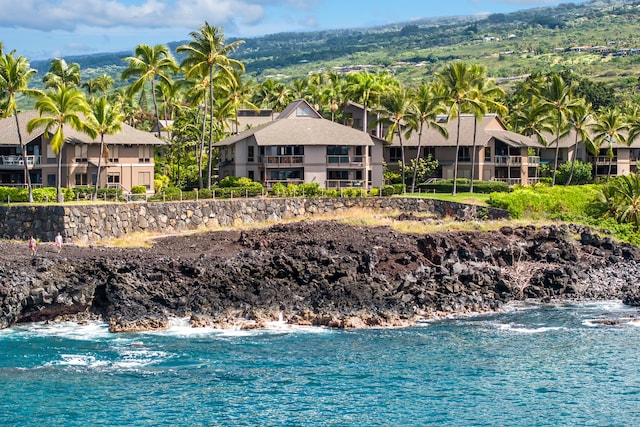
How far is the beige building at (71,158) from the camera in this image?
81.9m

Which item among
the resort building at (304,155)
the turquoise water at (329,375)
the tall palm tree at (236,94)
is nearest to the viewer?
the turquoise water at (329,375)

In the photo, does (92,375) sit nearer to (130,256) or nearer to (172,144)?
(130,256)

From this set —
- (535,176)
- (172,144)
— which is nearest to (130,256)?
(172,144)

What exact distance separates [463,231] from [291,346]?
84.2ft

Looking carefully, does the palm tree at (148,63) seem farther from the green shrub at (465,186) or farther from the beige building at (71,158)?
the green shrub at (465,186)

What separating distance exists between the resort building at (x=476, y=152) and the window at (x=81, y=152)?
35031 millimetres

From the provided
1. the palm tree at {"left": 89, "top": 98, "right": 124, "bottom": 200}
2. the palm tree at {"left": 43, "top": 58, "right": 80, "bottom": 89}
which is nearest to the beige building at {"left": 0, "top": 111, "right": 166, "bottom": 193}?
the palm tree at {"left": 89, "top": 98, "right": 124, "bottom": 200}

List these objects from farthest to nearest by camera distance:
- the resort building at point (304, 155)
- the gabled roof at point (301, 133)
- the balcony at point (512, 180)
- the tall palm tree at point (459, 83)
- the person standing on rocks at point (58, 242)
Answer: the balcony at point (512, 180) → the gabled roof at point (301, 133) → the resort building at point (304, 155) → the tall palm tree at point (459, 83) → the person standing on rocks at point (58, 242)

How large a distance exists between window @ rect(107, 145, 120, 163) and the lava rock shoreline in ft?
59.1

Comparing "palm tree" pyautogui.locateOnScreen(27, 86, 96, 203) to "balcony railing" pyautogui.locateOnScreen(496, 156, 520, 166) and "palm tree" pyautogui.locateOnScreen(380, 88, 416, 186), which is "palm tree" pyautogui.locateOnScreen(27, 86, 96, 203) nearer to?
"palm tree" pyautogui.locateOnScreen(380, 88, 416, 186)

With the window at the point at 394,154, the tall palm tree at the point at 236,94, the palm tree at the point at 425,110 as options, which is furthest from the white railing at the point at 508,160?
the tall palm tree at the point at 236,94

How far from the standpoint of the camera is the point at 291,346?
4847cm

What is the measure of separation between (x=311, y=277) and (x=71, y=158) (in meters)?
32.4

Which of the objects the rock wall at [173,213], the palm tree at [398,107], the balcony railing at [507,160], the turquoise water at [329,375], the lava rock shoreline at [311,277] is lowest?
the turquoise water at [329,375]
